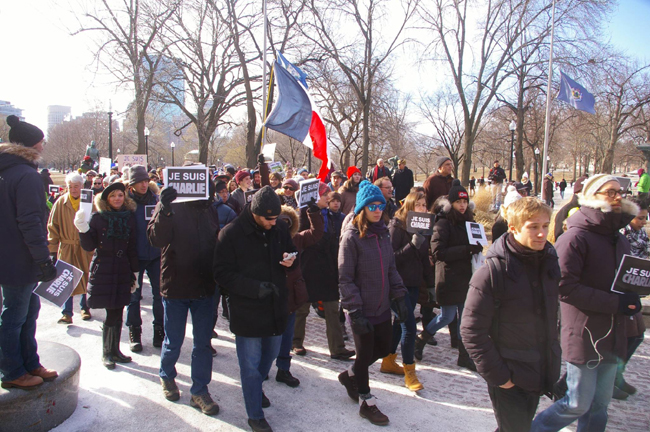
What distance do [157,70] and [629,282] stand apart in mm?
20363

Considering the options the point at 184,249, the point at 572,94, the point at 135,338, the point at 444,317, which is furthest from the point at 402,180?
the point at 572,94

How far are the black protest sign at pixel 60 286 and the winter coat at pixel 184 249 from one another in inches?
35.3

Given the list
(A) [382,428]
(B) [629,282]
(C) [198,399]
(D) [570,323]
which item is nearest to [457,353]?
(A) [382,428]

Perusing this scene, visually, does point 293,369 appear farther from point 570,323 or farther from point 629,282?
point 629,282

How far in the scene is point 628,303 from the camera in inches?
109

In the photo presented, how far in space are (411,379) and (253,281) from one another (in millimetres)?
2006

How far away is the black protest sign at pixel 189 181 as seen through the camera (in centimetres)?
373

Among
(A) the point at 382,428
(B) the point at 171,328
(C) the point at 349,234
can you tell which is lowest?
(A) the point at 382,428

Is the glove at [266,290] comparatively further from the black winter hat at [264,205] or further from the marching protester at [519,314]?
the marching protester at [519,314]

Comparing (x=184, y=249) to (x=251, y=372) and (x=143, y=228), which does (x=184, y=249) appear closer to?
(x=251, y=372)

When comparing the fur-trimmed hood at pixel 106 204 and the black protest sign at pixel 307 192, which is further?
the fur-trimmed hood at pixel 106 204

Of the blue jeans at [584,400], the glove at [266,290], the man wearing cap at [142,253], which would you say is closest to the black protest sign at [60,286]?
the man wearing cap at [142,253]

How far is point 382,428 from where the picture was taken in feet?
Answer: 11.5

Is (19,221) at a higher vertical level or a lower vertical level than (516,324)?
higher
